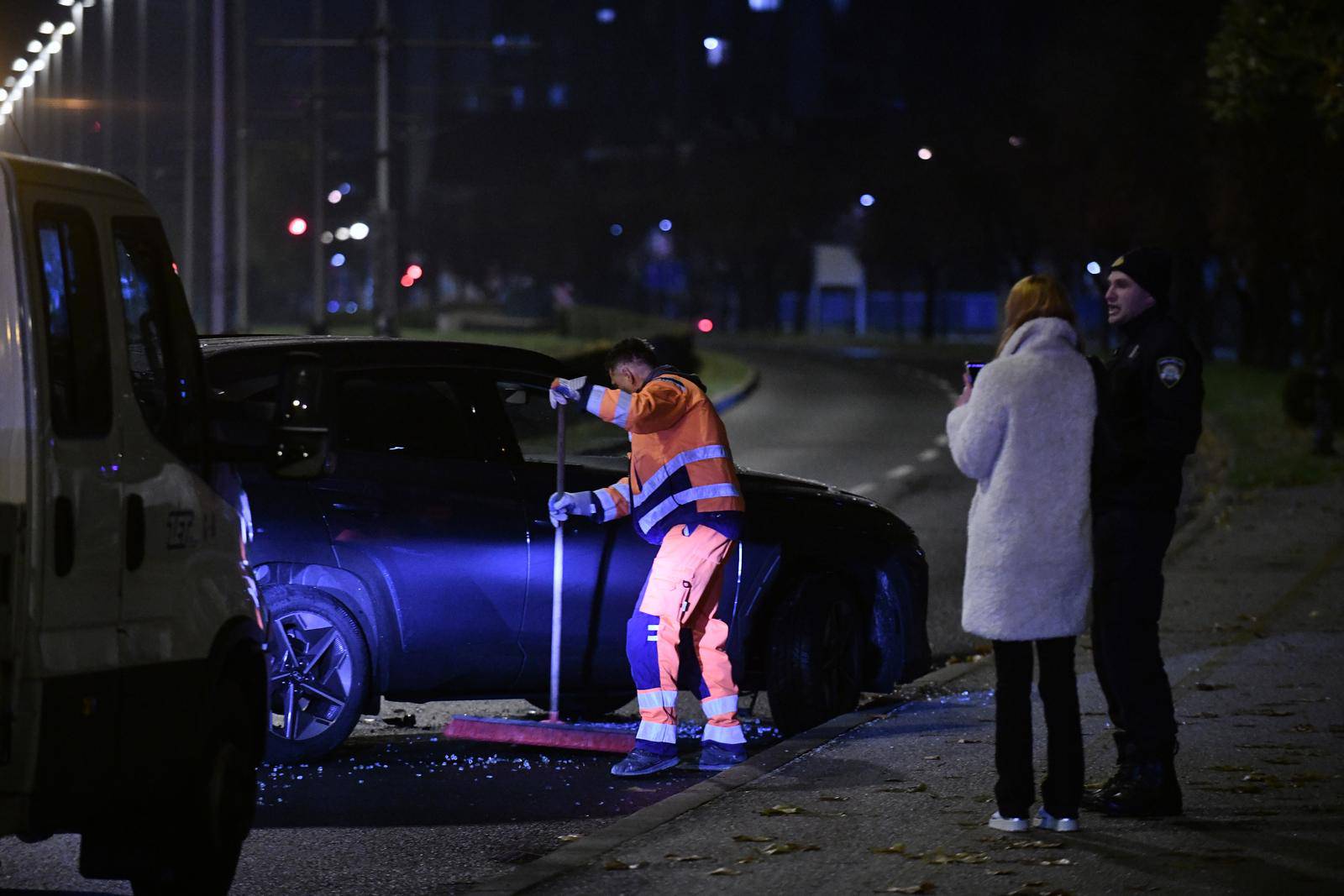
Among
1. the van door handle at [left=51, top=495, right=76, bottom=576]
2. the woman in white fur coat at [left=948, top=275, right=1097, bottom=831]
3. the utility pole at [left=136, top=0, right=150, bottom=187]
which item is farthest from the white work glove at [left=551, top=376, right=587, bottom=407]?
the utility pole at [left=136, top=0, right=150, bottom=187]

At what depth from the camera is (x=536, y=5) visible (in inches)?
7830

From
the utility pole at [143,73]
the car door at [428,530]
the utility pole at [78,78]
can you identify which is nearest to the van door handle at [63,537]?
the car door at [428,530]

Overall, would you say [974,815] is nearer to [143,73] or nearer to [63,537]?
[63,537]

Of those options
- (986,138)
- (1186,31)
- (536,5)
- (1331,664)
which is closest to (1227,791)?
(1331,664)

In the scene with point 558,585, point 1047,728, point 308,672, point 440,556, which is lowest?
point 308,672

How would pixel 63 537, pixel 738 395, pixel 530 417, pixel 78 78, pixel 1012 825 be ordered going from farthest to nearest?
pixel 78 78, pixel 738 395, pixel 530 417, pixel 1012 825, pixel 63 537

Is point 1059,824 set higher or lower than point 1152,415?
lower

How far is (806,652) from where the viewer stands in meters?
9.29

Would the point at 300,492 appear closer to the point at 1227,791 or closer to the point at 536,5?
the point at 1227,791

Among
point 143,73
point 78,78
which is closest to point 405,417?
point 143,73

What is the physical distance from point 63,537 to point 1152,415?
3528mm

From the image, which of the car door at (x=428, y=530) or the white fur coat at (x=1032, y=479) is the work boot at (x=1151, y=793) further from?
the car door at (x=428, y=530)

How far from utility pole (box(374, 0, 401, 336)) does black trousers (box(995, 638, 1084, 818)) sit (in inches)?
973

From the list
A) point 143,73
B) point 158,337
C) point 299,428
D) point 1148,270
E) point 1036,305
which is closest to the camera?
point 158,337
